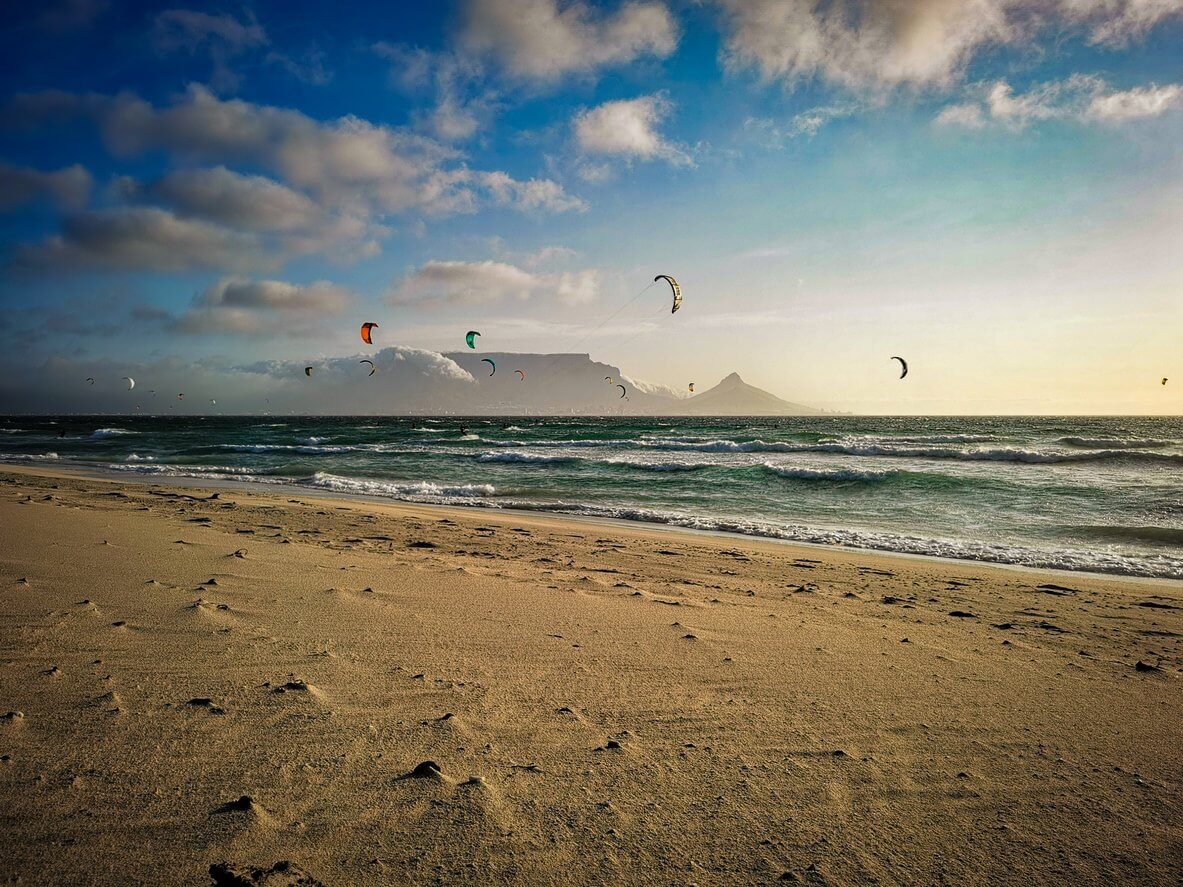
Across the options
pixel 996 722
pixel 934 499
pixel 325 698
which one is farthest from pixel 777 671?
pixel 934 499

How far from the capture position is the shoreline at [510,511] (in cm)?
782

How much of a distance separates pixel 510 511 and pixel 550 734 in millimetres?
10563

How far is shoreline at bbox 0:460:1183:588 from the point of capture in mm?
7824

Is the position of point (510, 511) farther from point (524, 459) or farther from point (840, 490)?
point (524, 459)

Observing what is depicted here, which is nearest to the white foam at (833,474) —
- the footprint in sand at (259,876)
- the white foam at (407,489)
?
the white foam at (407,489)

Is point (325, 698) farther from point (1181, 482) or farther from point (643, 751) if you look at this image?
point (1181, 482)

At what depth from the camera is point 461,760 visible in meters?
2.21

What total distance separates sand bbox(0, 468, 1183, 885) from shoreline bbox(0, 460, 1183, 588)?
118 inches

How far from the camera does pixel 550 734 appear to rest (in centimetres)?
247

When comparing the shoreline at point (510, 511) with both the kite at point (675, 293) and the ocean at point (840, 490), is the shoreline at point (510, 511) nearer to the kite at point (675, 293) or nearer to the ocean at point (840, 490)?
the ocean at point (840, 490)

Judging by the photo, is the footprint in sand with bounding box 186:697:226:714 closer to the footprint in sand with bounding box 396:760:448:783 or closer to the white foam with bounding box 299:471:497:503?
the footprint in sand with bounding box 396:760:448:783

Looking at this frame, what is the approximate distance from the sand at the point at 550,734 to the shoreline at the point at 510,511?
299cm

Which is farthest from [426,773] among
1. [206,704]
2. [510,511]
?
[510,511]

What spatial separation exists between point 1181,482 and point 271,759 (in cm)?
2320
